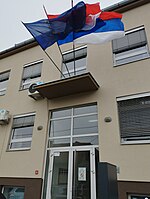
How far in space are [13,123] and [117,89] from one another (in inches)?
175

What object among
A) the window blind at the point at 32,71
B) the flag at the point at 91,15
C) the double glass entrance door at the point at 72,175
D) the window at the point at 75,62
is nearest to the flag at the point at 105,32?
the flag at the point at 91,15

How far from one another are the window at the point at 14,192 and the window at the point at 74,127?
178 cm

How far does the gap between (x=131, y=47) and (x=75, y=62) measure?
2231 mm

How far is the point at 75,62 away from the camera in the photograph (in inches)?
276

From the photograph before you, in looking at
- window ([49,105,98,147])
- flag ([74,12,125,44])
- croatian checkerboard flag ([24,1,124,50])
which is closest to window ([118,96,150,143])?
window ([49,105,98,147])

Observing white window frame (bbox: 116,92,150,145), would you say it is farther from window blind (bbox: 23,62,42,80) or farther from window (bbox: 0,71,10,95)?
window (bbox: 0,71,10,95)

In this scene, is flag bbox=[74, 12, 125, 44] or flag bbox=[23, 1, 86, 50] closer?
flag bbox=[74, 12, 125, 44]

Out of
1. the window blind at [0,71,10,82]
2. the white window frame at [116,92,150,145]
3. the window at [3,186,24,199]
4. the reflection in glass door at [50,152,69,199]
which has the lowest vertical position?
the window at [3,186,24,199]

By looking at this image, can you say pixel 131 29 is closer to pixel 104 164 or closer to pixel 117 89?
pixel 117 89

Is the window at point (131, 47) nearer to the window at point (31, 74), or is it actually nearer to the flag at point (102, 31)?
the flag at point (102, 31)

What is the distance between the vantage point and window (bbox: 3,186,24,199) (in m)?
5.71

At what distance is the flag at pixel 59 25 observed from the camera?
554 cm

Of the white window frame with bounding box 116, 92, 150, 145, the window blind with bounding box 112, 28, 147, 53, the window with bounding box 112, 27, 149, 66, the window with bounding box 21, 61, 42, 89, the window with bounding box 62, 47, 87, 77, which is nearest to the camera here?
the white window frame with bounding box 116, 92, 150, 145

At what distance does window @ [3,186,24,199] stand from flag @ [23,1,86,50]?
4.87 m
